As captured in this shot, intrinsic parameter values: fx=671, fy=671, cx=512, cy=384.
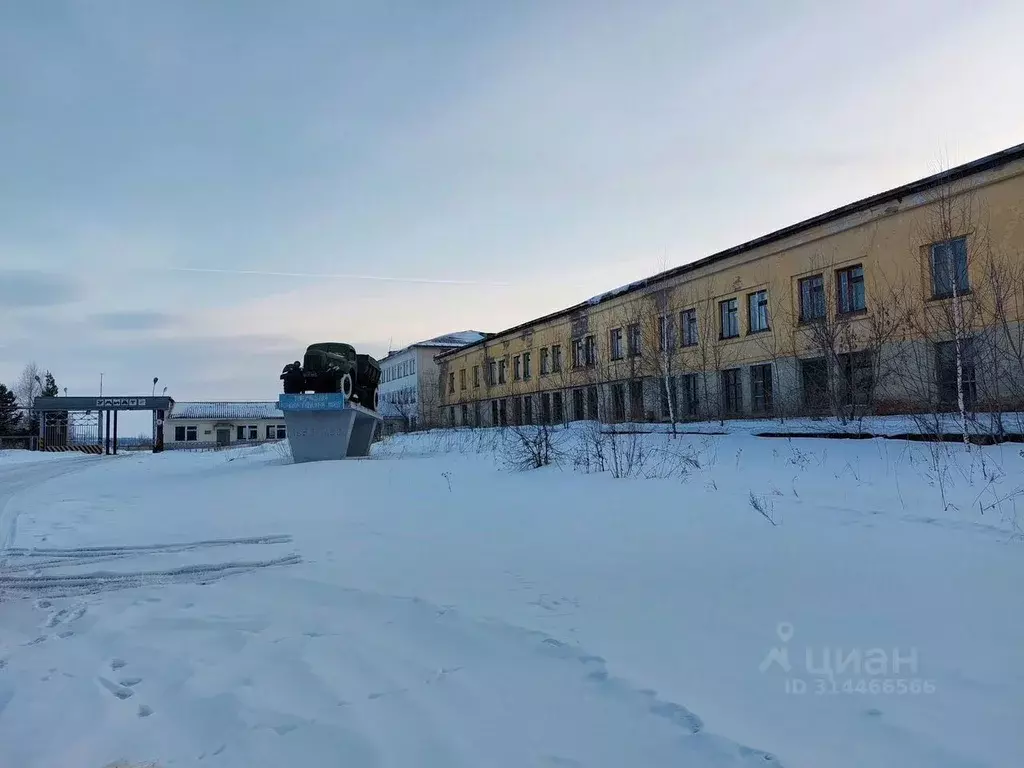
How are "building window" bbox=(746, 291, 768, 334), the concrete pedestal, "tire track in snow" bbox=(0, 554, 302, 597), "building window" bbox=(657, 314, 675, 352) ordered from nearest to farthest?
1. "tire track in snow" bbox=(0, 554, 302, 597)
2. the concrete pedestal
3. "building window" bbox=(746, 291, 768, 334)
4. "building window" bbox=(657, 314, 675, 352)

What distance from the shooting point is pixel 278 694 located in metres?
3.07

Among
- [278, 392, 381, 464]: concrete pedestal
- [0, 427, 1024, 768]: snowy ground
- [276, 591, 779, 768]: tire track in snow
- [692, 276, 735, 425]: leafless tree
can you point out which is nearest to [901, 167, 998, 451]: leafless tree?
[692, 276, 735, 425]: leafless tree

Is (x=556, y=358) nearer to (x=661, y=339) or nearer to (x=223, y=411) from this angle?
(x=661, y=339)

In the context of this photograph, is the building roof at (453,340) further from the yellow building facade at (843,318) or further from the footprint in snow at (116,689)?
the footprint in snow at (116,689)

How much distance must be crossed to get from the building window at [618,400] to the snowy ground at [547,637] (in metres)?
25.1

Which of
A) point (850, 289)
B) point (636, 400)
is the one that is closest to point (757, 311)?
point (850, 289)

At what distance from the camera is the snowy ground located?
258cm

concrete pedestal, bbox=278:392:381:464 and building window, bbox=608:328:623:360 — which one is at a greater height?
building window, bbox=608:328:623:360

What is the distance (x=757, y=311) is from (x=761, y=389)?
3.24 metres

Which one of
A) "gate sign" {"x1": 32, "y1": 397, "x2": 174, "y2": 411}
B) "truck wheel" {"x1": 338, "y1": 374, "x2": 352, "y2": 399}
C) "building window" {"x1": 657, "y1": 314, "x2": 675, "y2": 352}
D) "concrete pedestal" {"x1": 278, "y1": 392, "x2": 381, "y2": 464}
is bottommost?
"concrete pedestal" {"x1": 278, "y1": 392, "x2": 381, "y2": 464}

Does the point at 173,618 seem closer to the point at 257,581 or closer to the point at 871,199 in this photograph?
the point at 257,581

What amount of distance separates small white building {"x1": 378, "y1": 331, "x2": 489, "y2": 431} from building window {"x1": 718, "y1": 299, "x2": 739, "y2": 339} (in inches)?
1224

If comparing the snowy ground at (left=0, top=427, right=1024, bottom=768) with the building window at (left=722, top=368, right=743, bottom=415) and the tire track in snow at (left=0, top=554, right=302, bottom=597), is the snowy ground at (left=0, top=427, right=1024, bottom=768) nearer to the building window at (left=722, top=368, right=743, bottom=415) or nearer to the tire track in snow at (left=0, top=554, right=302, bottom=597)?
the tire track in snow at (left=0, top=554, right=302, bottom=597)

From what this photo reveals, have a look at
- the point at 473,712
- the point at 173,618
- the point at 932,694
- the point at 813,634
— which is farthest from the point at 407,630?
the point at 932,694
